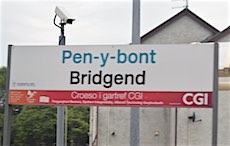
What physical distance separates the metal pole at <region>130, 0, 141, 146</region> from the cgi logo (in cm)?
95

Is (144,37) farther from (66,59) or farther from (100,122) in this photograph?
(66,59)

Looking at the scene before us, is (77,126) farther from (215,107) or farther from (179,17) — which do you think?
(215,107)

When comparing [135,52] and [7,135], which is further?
[7,135]

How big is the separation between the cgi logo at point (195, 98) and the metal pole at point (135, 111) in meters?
0.95

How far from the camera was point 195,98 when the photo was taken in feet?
15.7

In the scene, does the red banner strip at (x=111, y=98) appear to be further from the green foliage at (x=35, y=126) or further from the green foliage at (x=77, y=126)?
the green foliage at (x=77, y=126)

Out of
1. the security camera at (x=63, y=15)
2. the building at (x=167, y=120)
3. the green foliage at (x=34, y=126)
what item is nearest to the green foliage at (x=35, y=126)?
the green foliage at (x=34, y=126)

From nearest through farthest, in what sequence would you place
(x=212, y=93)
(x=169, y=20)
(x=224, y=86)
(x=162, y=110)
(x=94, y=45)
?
1. (x=212, y=93)
2. (x=94, y=45)
3. (x=224, y=86)
4. (x=162, y=110)
5. (x=169, y=20)

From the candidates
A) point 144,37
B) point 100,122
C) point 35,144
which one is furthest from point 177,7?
point 35,144

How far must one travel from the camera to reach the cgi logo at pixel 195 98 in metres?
4.77


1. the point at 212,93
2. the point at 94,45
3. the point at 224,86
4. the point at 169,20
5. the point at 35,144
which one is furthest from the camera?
the point at 35,144

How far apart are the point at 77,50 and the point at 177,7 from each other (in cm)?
1336

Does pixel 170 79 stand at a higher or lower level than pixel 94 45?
lower

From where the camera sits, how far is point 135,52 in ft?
16.4
